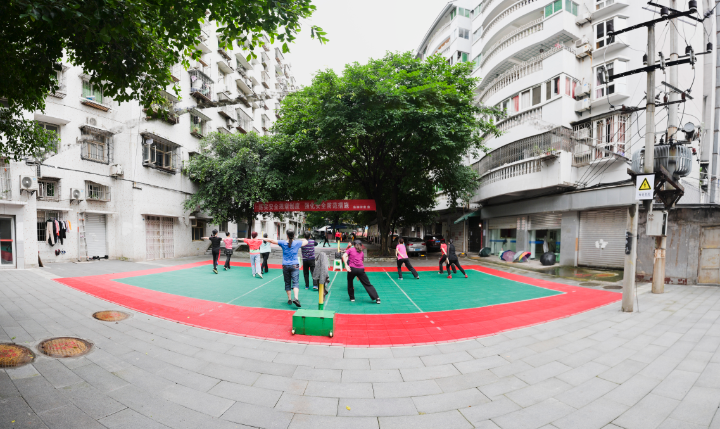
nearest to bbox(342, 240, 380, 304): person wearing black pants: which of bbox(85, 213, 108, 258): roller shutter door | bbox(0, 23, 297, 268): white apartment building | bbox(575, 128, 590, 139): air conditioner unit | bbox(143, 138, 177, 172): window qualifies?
bbox(0, 23, 297, 268): white apartment building

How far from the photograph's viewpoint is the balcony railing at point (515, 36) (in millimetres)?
16562

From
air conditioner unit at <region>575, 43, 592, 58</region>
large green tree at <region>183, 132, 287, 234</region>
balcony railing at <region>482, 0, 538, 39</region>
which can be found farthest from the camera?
balcony railing at <region>482, 0, 538, 39</region>

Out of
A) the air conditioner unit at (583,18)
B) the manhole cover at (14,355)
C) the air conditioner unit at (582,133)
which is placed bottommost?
the manhole cover at (14,355)

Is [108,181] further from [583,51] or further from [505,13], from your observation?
[505,13]

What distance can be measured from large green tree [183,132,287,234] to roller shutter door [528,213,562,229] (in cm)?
1412

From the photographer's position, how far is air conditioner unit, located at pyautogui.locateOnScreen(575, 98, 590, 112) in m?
14.2

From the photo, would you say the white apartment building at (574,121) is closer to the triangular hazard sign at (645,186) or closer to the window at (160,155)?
the triangular hazard sign at (645,186)

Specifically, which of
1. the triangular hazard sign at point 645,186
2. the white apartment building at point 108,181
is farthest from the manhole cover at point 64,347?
the triangular hazard sign at point 645,186

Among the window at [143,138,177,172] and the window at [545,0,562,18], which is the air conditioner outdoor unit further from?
the window at [545,0,562,18]

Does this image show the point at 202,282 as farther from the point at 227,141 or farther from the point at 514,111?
the point at 514,111

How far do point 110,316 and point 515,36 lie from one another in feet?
72.6

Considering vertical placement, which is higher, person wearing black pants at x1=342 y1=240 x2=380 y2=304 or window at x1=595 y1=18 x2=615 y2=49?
window at x1=595 y1=18 x2=615 y2=49

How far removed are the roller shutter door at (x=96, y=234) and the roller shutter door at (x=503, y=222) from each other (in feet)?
73.4

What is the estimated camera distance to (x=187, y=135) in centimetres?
1903
